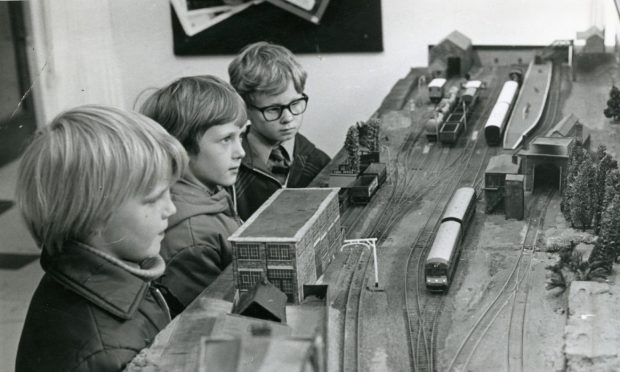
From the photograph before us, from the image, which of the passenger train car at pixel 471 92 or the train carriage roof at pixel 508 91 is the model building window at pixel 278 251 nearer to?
the passenger train car at pixel 471 92

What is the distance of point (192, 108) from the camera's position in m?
4.78

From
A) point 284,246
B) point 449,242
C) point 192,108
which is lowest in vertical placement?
point 449,242

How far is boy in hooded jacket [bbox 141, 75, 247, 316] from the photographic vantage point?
4.46 meters

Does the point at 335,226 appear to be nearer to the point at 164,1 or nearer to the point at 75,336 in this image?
the point at 75,336

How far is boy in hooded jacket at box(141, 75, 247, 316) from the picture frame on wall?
18.1ft

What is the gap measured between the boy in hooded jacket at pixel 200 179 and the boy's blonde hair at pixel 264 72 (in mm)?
1077

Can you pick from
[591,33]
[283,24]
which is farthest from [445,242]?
[283,24]

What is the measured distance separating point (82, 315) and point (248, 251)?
0.88 metres

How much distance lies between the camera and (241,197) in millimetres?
6020

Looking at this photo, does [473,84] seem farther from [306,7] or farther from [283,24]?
[283,24]

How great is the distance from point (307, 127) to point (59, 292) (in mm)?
7625

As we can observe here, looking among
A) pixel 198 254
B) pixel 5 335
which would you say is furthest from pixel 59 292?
pixel 5 335

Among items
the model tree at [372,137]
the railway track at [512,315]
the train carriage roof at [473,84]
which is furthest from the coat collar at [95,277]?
the train carriage roof at [473,84]

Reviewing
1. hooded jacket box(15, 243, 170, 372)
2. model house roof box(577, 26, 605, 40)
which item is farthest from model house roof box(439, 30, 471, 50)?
hooded jacket box(15, 243, 170, 372)
